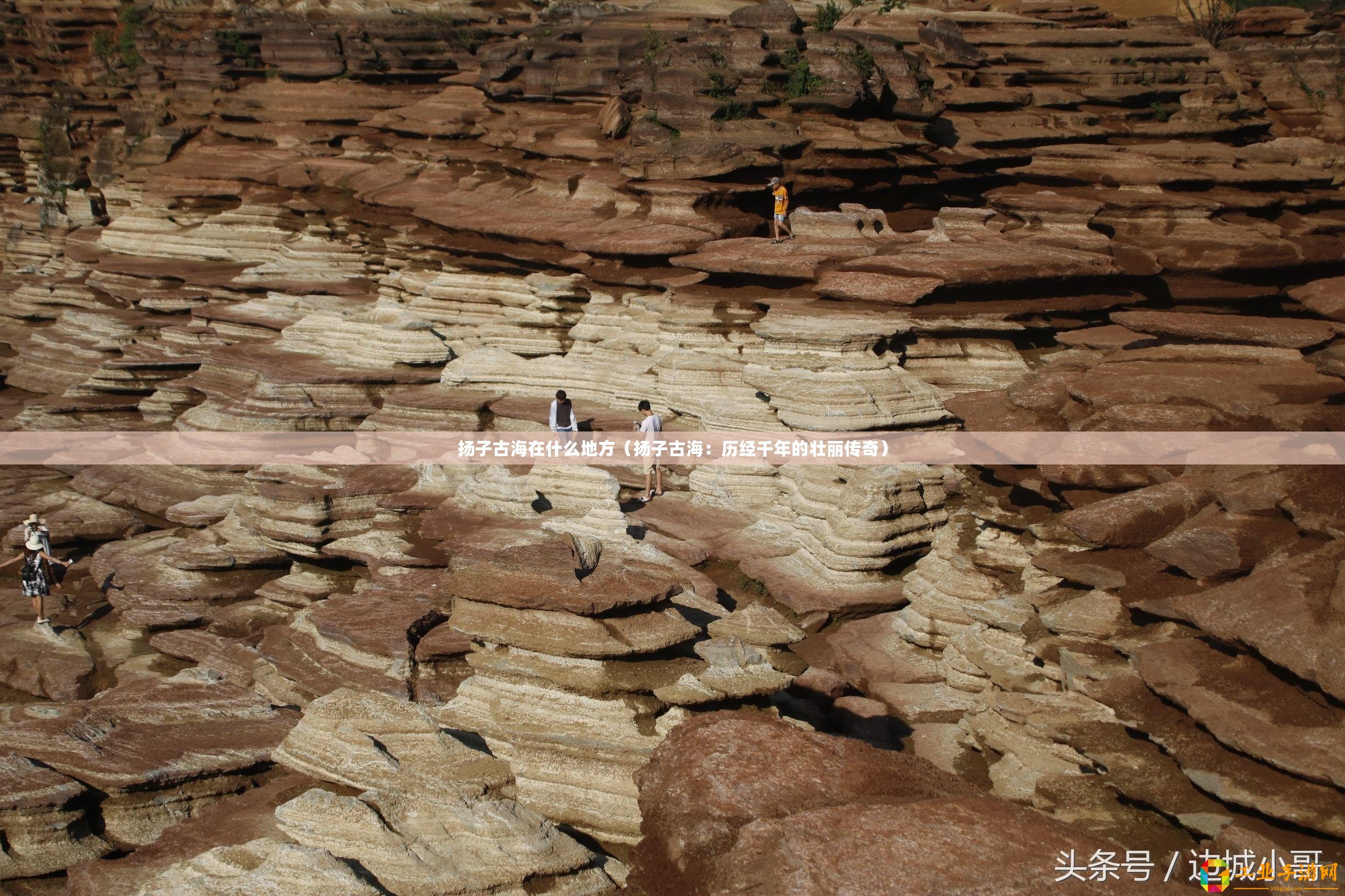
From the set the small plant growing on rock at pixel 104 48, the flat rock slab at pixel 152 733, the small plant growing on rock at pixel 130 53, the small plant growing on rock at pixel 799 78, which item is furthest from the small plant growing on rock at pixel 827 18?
the small plant growing on rock at pixel 104 48

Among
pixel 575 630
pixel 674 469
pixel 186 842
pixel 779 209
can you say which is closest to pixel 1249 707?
pixel 575 630

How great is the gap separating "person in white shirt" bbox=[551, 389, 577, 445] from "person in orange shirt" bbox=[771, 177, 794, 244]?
4.18 m

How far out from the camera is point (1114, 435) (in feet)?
34.7

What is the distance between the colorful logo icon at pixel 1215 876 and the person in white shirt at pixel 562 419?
9.52 metres

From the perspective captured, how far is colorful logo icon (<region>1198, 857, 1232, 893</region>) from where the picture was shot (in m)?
6.16

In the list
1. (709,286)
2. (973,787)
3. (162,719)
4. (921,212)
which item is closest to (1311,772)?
(973,787)

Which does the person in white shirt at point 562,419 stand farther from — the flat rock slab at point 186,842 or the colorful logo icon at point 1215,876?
the colorful logo icon at point 1215,876

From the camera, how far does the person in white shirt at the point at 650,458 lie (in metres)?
13.8

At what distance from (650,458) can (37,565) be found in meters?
8.18

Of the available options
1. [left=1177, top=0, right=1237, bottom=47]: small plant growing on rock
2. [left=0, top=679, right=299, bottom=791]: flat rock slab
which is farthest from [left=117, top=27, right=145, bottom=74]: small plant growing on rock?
[left=1177, top=0, right=1237, bottom=47]: small plant growing on rock

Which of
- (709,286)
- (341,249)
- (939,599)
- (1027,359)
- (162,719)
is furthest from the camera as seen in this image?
(341,249)

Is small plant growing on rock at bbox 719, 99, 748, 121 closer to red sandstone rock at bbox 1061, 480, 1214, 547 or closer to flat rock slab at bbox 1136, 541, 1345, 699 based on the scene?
red sandstone rock at bbox 1061, 480, 1214, 547

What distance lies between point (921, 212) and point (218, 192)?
50.6 ft

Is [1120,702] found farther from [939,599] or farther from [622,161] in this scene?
[622,161]
